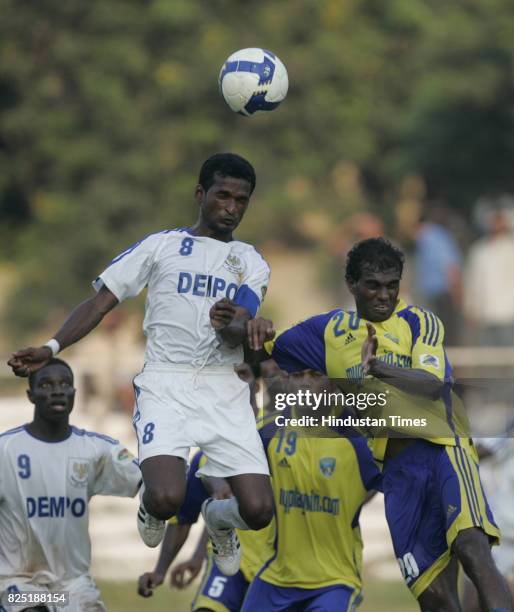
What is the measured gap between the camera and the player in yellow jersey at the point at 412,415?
8219 mm

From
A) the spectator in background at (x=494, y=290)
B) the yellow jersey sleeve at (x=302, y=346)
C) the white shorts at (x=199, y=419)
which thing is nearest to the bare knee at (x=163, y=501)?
the white shorts at (x=199, y=419)

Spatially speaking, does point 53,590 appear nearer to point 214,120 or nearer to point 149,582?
point 149,582

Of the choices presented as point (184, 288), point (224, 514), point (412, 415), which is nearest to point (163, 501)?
point (224, 514)

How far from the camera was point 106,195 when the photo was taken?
76.9ft

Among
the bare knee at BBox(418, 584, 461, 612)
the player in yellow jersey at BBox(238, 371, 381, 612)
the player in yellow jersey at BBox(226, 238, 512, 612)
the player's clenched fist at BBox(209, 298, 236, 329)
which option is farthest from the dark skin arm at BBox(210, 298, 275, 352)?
the bare knee at BBox(418, 584, 461, 612)

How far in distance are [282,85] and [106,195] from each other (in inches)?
569

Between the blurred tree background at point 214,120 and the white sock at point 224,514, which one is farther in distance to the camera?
the blurred tree background at point 214,120

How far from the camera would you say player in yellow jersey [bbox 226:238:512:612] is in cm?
822

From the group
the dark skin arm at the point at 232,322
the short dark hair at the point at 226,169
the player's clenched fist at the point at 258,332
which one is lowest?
the player's clenched fist at the point at 258,332

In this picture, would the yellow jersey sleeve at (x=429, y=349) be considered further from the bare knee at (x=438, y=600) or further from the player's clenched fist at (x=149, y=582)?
the player's clenched fist at (x=149, y=582)

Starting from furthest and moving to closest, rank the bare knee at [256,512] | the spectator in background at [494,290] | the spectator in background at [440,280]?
the spectator in background at [494,290] → the spectator in background at [440,280] → the bare knee at [256,512]

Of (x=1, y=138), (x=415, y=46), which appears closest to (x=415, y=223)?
(x=415, y=46)

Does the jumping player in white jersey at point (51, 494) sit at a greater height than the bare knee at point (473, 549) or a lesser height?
greater

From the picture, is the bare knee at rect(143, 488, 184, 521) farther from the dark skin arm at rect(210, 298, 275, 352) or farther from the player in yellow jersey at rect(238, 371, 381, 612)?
the player in yellow jersey at rect(238, 371, 381, 612)
